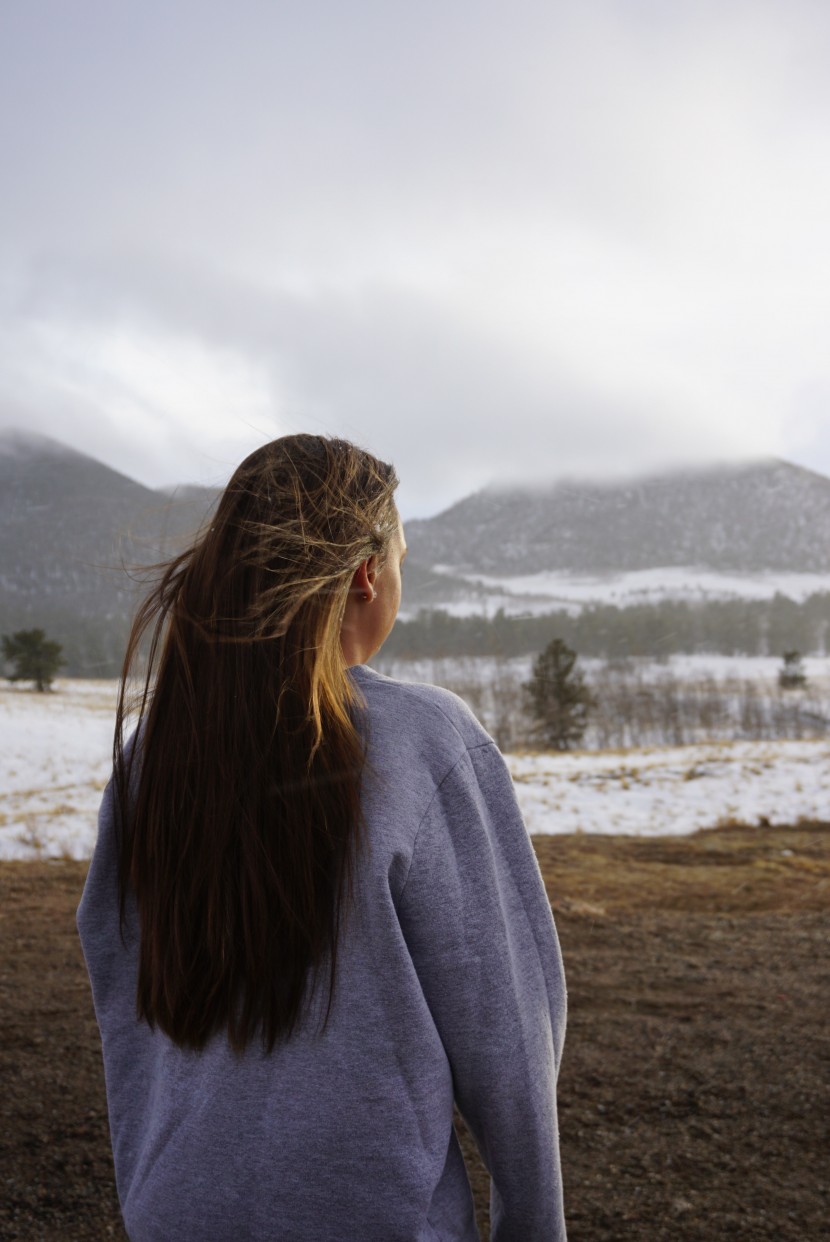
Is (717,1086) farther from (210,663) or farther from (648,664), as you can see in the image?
(648,664)

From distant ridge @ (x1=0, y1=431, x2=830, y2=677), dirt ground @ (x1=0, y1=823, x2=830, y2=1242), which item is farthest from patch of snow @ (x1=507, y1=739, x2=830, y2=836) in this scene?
distant ridge @ (x1=0, y1=431, x2=830, y2=677)

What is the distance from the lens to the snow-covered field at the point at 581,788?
9.35 metres

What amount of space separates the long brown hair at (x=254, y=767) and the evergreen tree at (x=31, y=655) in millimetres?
22134

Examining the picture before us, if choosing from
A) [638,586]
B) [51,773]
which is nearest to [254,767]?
[51,773]

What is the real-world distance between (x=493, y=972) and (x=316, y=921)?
0.71ft

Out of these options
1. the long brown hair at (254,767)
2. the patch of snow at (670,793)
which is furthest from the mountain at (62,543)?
the long brown hair at (254,767)

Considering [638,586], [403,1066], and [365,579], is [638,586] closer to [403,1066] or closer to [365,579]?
[365,579]

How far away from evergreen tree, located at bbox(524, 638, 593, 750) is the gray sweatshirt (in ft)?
75.4

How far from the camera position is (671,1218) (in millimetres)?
2189

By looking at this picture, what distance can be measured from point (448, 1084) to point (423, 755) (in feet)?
1.29

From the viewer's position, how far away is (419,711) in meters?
0.92

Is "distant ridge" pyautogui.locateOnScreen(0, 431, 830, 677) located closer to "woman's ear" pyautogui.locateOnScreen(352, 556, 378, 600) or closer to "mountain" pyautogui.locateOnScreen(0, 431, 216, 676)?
"mountain" pyautogui.locateOnScreen(0, 431, 216, 676)

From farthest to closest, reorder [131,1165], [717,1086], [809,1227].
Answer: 1. [717,1086]
2. [809,1227]
3. [131,1165]

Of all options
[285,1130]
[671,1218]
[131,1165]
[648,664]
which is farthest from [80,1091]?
→ [648,664]
